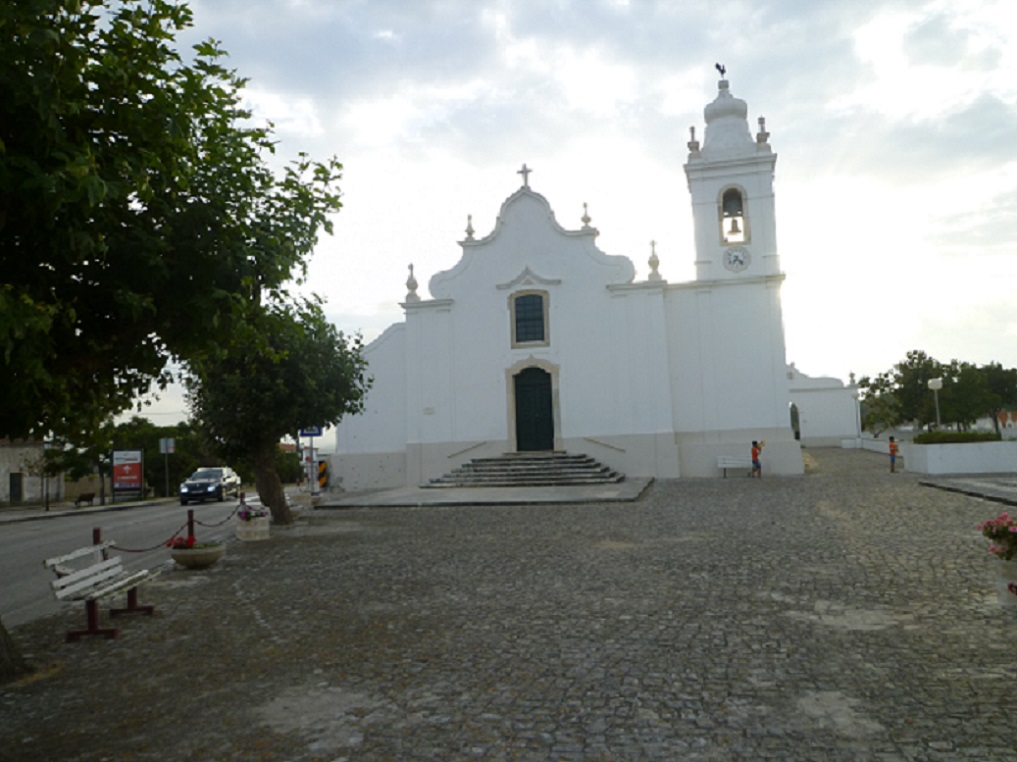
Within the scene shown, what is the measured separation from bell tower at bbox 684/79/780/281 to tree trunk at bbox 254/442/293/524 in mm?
15332

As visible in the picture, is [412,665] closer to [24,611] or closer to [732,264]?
[24,611]

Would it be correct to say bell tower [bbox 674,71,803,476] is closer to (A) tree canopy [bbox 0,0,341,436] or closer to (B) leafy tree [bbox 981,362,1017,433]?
(A) tree canopy [bbox 0,0,341,436]

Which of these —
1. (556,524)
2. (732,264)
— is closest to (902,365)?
(732,264)

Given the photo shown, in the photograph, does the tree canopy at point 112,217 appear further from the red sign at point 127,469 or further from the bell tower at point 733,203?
the red sign at point 127,469

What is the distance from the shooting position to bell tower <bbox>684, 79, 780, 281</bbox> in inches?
971

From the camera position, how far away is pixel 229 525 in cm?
1709

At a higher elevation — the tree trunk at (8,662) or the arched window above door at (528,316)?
the arched window above door at (528,316)

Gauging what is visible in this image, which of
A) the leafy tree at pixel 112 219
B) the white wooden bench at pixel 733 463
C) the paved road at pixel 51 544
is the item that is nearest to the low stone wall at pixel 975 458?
the white wooden bench at pixel 733 463

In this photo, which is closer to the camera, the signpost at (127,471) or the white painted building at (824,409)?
the signpost at (127,471)

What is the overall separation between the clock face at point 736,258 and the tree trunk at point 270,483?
628 inches

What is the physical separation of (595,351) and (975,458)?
11.3 m

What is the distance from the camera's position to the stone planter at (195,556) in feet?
33.2

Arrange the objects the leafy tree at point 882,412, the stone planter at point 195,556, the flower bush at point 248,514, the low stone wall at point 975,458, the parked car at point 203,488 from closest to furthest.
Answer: the stone planter at point 195,556
the flower bush at point 248,514
the low stone wall at point 975,458
the parked car at point 203,488
the leafy tree at point 882,412

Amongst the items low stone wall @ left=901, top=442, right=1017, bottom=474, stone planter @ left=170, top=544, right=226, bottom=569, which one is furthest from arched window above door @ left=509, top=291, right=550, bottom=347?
stone planter @ left=170, top=544, right=226, bottom=569
